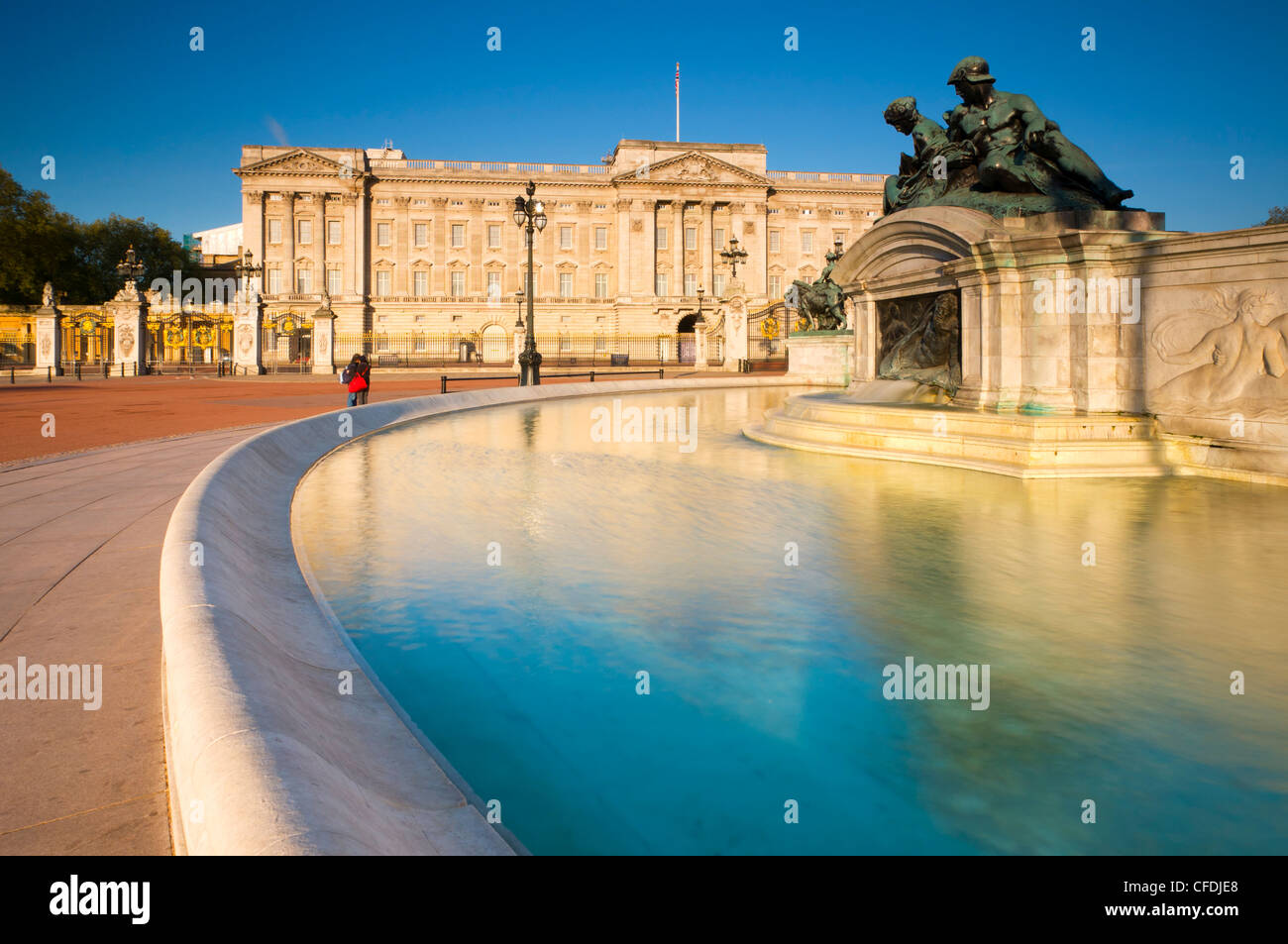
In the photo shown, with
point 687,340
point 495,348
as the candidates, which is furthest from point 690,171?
point 495,348

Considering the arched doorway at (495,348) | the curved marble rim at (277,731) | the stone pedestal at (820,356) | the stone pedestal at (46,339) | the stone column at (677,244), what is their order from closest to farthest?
the curved marble rim at (277,731), the stone pedestal at (820,356), the stone pedestal at (46,339), the arched doorway at (495,348), the stone column at (677,244)

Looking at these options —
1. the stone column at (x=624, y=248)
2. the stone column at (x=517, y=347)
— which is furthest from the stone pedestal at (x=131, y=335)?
the stone column at (x=624, y=248)

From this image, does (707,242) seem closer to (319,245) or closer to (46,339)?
(319,245)

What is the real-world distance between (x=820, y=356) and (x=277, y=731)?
1082 inches

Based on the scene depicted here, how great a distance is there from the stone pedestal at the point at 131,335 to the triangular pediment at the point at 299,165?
127 feet

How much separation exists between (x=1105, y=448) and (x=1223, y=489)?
1.29 metres

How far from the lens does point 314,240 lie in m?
75.3

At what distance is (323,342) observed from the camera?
4147cm

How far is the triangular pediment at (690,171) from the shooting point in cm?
7706

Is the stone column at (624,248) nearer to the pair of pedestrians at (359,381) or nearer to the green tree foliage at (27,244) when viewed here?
the green tree foliage at (27,244)

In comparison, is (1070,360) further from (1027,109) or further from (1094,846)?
(1094,846)

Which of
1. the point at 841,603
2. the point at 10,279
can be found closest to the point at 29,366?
the point at 10,279

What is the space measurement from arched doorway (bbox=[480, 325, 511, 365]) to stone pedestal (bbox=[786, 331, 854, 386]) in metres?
35.2

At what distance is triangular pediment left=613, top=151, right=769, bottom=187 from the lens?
253ft
